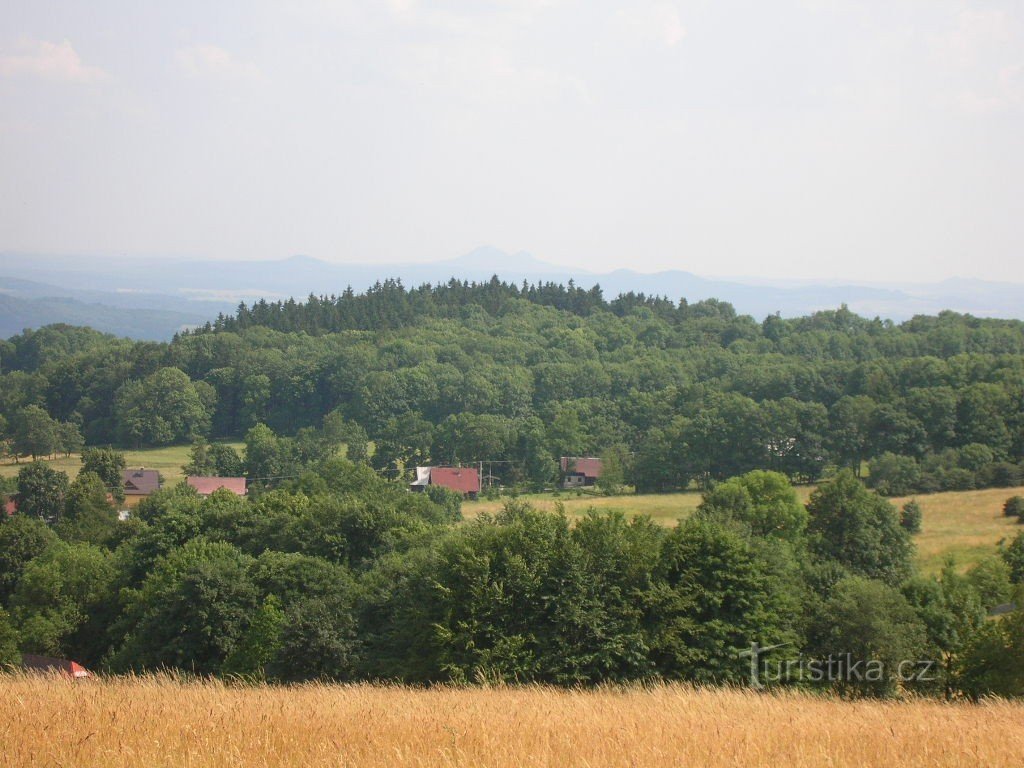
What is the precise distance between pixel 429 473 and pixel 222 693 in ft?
204

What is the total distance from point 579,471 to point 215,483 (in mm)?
25951

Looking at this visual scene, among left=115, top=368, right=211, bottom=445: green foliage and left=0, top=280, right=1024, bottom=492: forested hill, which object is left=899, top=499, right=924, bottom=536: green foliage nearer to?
left=0, top=280, right=1024, bottom=492: forested hill

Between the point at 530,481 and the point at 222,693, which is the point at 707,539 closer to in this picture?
the point at 222,693

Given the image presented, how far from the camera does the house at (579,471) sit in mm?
73312

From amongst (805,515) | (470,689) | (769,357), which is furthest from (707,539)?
(769,357)

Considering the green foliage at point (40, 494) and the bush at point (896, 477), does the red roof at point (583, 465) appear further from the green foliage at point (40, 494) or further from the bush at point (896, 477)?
the green foliage at point (40, 494)

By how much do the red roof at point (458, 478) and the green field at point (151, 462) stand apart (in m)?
17.8

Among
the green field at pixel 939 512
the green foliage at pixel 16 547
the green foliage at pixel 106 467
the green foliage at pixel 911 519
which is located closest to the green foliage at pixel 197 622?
the green field at pixel 939 512

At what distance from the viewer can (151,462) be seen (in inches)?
3248

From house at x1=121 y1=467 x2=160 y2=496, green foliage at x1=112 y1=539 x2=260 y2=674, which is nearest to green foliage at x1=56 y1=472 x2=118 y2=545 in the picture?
house at x1=121 y1=467 x2=160 y2=496

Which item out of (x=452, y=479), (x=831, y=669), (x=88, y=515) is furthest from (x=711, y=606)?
(x=452, y=479)

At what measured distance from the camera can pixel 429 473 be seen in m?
72.8

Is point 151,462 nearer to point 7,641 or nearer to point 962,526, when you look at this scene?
point 7,641

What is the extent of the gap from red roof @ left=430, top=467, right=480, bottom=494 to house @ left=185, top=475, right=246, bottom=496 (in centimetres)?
1270
